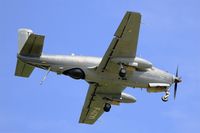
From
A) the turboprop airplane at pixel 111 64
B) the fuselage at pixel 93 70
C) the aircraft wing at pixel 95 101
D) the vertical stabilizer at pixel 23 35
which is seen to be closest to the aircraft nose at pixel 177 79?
the turboprop airplane at pixel 111 64

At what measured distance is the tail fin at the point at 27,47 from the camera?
2000 inches

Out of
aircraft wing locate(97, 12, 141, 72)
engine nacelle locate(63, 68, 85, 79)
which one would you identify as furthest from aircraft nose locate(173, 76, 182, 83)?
engine nacelle locate(63, 68, 85, 79)

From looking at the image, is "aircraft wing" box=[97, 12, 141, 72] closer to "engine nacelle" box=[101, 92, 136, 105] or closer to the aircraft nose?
"engine nacelle" box=[101, 92, 136, 105]

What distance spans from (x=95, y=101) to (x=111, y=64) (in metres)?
6.64

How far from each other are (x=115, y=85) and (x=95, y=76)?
2.44 metres

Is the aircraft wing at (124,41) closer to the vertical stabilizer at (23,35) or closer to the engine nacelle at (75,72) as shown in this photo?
the engine nacelle at (75,72)

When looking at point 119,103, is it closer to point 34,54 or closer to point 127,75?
point 127,75

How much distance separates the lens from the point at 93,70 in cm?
5281

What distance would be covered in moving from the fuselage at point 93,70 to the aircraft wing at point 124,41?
747mm

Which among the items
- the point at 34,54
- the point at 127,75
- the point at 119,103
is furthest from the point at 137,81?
the point at 34,54

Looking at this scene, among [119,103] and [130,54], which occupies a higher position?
[130,54]

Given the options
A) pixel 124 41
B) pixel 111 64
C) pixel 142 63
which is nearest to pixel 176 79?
pixel 142 63

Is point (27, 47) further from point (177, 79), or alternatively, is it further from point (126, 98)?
point (177, 79)

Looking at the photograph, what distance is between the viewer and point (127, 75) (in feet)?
174
